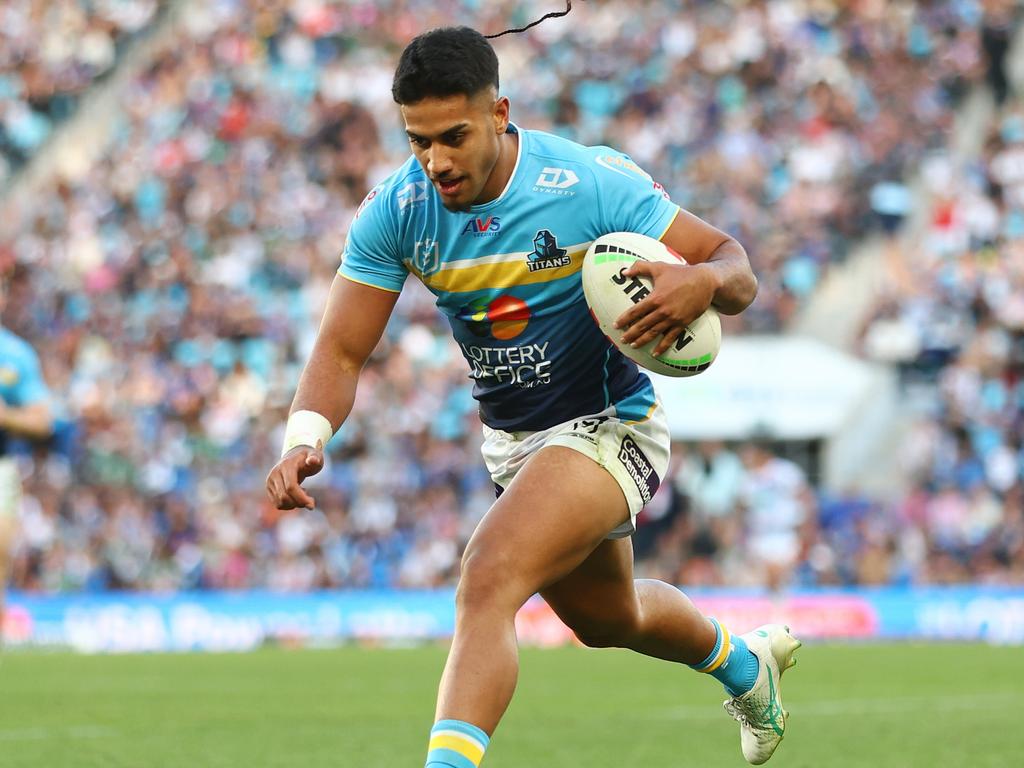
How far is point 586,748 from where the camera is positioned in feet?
26.3

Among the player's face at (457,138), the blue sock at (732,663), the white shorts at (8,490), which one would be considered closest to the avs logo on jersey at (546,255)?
the player's face at (457,138)

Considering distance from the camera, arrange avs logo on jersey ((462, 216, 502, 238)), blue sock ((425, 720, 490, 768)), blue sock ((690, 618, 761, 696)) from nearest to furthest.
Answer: blue sock ((425, 720, 490, 768)) → avs logo on jersey ((462, 216, 502, 238)) → blue sock ((690, 618, 761, 696))

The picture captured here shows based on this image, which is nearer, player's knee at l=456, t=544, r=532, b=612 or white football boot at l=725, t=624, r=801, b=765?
player's knee at l=456, t=544, r=532, b=612

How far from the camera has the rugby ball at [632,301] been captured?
5086 mm

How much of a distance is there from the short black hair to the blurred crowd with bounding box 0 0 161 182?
2175 centimetres

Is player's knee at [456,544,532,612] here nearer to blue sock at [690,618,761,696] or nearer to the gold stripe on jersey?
the gold stripe on jersey

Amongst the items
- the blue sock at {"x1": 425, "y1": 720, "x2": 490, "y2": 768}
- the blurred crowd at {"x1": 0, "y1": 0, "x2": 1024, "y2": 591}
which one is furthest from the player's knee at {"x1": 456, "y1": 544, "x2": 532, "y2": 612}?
the blurred crowd at {"x1": 0, "y1": 0, "x2": 1024, "y2": 591}

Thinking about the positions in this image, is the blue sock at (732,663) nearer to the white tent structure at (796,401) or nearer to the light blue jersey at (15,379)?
the light blue jersey at (15,379)

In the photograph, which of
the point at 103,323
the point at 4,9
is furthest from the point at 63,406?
the point at 4,9

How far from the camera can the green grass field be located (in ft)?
25.0

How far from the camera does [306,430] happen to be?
523cm

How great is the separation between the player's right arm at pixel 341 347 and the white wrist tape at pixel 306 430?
35 millimetres

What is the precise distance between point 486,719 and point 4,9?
24.1 metres

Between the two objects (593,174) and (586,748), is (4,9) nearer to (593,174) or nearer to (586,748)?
(586,748)
